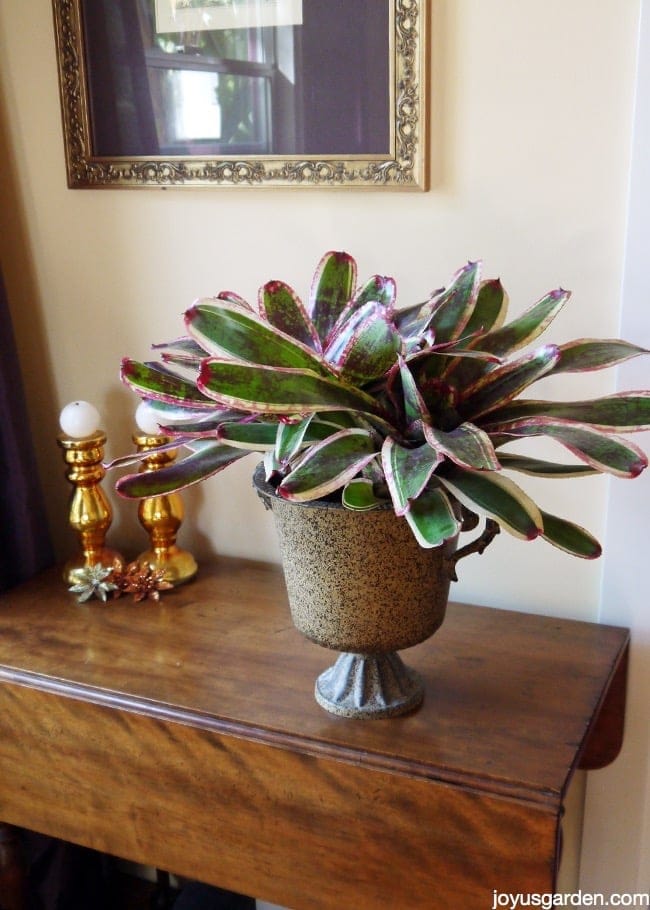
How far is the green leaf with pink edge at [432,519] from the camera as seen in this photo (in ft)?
2.54

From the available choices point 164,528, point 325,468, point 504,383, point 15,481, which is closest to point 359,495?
point 325,468

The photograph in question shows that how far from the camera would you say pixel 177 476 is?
95cm

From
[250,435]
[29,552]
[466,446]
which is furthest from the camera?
[29,552]

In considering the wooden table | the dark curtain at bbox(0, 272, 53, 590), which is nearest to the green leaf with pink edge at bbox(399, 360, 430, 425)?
the wooden table

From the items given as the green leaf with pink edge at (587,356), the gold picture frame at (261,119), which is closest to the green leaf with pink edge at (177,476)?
the green leaf with pink edge at (587,356)

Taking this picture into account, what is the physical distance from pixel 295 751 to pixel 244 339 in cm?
44

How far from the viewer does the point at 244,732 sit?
1.00 metres

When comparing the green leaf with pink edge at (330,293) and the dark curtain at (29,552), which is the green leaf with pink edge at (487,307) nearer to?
the green leaf with pink edge at (330,293)

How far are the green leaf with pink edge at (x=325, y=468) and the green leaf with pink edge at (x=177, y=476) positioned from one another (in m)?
0.15

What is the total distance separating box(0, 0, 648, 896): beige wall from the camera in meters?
1.09

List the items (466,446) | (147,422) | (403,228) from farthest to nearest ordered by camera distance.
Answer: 1. (147,422)
2. (403,228)
3. (466,446)

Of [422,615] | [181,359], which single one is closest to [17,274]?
[181,359]

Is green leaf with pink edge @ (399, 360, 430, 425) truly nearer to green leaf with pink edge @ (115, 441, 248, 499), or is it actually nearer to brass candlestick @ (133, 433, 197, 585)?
green leaf with pink edge @ (115, 441, 248, 499)

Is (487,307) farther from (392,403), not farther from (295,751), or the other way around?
(295,751)
